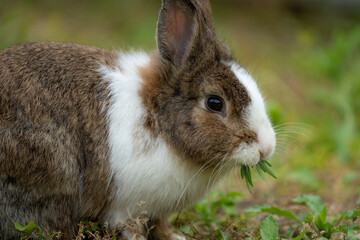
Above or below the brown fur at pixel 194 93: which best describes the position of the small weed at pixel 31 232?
below

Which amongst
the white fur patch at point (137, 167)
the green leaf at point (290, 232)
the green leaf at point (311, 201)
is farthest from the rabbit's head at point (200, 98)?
the green leaf at point (311, 201)

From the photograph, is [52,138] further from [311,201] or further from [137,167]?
[311,201]

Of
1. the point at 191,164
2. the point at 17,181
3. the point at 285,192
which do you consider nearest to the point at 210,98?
the point at 191,164

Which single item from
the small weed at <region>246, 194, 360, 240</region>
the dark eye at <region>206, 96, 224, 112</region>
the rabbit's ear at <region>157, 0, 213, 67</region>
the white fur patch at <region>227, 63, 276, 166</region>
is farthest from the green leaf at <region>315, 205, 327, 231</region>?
the rabbit's ear at <region>157, 0, 213, 67</region>

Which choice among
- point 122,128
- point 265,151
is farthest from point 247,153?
point 122,128

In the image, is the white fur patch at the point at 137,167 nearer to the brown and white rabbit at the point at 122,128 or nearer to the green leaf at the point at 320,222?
the brown and white rabbit at the point at 122,128
